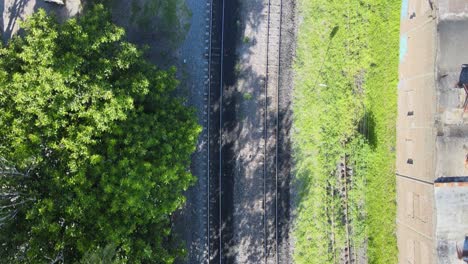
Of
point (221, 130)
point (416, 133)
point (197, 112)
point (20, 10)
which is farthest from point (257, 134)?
point (20, 10)

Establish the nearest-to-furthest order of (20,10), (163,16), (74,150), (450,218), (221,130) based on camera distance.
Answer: (74,150)
(450,218)
(20,10)
(163,16)
(221,130)

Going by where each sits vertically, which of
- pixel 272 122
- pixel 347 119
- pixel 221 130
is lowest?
pixel 221 130

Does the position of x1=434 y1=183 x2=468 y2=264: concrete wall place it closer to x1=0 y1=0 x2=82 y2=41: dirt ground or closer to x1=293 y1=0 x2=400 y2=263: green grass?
x1=293 y1=0 x2=400 y2=263: green grass

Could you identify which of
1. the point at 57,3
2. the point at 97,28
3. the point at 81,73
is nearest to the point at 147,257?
the point at 81,73

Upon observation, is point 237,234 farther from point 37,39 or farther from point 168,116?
point 37,39

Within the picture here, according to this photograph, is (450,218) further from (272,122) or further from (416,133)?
(272,122)
